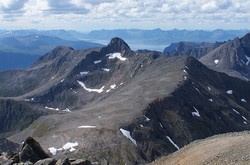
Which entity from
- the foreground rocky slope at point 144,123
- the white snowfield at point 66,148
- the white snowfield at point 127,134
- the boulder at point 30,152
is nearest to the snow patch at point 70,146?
the white snowfield at point 66,148

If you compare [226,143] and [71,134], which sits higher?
[226,143]

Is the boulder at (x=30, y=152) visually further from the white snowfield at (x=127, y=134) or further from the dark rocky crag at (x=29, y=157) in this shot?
the white snowfield at (x=127, y=134)

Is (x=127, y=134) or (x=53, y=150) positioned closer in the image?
(x=53, y=150)

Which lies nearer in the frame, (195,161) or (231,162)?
(231,162)

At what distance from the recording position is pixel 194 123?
6166 inches

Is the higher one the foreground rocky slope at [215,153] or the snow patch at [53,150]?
the foreground rocky slope at [215,153]

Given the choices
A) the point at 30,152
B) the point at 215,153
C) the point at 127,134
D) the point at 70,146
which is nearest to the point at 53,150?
the point at 70,146

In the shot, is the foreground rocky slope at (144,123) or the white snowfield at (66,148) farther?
the foreground rocky slope at (144,123)

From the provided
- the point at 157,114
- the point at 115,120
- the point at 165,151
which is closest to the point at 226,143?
the point at 165,151

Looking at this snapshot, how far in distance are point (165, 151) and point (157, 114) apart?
89.8 feet

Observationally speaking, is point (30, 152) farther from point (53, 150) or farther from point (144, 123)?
point (144, 123)

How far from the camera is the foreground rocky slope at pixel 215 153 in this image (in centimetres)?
4081

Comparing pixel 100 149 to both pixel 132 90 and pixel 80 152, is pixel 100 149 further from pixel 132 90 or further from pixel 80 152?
pixel 132 90

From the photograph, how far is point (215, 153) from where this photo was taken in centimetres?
4388
